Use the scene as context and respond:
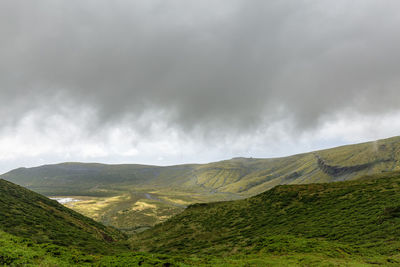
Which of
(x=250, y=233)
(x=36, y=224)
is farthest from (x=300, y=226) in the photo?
(x=36, y=224)

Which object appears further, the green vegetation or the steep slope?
the steep slope

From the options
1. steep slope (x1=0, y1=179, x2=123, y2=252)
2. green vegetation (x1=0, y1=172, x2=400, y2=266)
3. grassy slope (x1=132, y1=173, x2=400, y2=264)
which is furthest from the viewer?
steep slope (x1=0, y1=179, x2=123, y2=252)

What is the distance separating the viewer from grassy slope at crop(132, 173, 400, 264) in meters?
28.3

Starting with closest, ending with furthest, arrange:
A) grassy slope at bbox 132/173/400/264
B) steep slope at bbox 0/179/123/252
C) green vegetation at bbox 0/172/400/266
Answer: green vegetation at bbox 0/172/400/266, grassy slope at bbox 132/173/400/264, steep slope at bbox 0/179/123/252

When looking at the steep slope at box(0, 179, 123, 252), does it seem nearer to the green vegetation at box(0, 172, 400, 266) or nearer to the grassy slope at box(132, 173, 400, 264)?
the green vegetation at box(0, 172, 400, 266)

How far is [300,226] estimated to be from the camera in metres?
41.8

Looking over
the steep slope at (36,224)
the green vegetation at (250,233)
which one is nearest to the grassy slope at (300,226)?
the green vegetation at (250,233)

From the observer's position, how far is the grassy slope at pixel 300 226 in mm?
28266

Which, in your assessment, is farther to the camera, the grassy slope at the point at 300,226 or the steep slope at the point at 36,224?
the steep slope at the point at 36,224

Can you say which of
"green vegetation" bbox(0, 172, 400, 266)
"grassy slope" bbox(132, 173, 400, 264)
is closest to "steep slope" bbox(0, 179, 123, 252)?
"green vegetation" bbox(0, 172, 400, 266)

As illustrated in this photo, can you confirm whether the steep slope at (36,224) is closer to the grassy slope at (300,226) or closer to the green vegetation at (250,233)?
the green vegetation at (250,233)

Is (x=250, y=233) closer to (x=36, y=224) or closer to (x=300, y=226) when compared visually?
(x=300, y=226)

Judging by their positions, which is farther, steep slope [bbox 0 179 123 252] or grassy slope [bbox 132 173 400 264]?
steep slope [bbox 0 179 123 252]

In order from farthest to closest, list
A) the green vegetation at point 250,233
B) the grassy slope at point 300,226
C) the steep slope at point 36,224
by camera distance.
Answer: the steep slope at point 36,224
the grassy slope at point 300,226
the green vegetation at point 250,233
